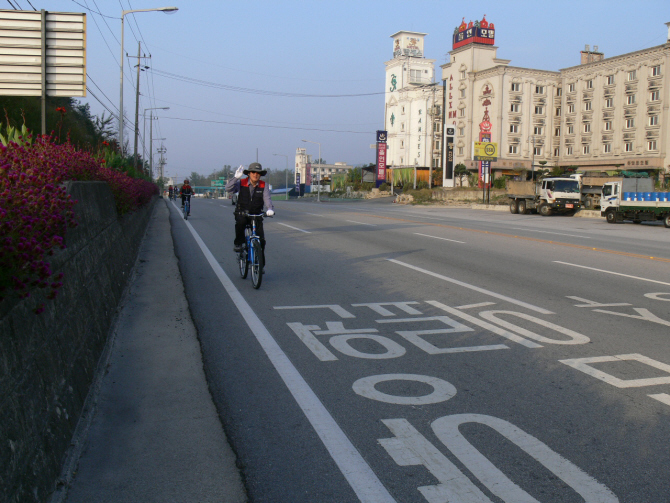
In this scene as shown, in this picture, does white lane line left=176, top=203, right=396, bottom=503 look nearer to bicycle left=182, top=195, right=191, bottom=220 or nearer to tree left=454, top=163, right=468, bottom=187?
bicycle left=182, top=195, right=191, bottom=220

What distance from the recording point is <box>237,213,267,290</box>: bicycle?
9.52m

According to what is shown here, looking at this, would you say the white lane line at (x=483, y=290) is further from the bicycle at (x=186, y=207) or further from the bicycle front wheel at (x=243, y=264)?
the bicycle at (x=186, y=207)

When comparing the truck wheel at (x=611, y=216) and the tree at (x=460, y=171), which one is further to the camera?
the tree at (x=460, y=171)

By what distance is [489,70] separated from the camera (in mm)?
79875

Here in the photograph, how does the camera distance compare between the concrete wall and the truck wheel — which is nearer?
the concrete wall

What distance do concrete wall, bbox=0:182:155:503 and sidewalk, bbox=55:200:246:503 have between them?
21 cm

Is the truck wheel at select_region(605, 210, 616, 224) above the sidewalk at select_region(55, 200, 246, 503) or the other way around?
above

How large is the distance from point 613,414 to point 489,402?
2.81 feet

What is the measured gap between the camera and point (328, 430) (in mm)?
4219

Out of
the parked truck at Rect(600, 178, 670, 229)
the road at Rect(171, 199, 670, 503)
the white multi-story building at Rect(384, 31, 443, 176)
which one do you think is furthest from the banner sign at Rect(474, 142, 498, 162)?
the road at Rect(171, 199, 670, 503)

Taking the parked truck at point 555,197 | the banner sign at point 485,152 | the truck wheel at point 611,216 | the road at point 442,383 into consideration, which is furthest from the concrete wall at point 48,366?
the banner sign at point 485,152

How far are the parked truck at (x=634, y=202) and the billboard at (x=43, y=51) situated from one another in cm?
2521

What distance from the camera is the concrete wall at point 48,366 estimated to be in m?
2.97

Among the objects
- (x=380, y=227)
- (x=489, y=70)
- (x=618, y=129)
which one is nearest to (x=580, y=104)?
(x=618, y=129)
